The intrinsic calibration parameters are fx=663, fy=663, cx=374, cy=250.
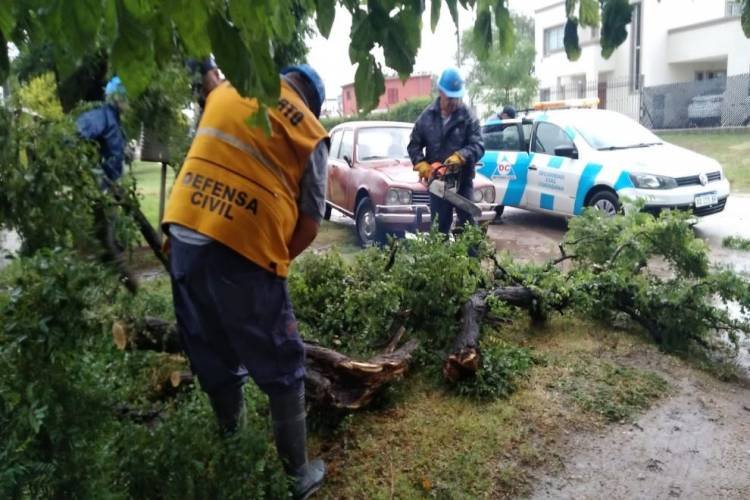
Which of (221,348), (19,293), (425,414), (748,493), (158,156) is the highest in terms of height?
(158,156)

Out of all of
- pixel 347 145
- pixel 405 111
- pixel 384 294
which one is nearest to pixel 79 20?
pixel 384 294

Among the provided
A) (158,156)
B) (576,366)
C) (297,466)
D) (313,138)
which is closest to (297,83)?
(313,138)

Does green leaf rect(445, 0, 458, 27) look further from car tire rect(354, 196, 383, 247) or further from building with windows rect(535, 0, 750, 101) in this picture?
building with windows rect(535, 0, 750, 101)

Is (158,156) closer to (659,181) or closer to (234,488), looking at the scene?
(234,488)

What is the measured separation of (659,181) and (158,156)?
23.7 ft

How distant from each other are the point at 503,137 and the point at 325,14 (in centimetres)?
881

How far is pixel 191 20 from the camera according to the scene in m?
1.29

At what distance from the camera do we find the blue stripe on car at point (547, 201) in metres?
9.63

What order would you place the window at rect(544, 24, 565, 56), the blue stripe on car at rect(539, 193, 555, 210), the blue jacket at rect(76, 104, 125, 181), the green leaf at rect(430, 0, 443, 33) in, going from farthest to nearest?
the window at rect(544, 24, 565, 56)
the blue stripe on car at rect(539, 193, 555, 210)
the blue jacket at rect(76, 104, 125, 181)
the green leaf at rect(430, 0, 443, 33)

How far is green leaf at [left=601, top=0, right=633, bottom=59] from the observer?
8.49 feet

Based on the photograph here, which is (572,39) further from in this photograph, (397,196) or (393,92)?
(393,92)

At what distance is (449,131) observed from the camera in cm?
655

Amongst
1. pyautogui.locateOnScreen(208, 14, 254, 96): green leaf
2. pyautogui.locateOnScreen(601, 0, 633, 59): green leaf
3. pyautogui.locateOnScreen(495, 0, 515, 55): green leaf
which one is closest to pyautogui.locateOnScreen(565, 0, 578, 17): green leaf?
pyautogui.locateOnScreen(601, 0, 633, 59): green leaf

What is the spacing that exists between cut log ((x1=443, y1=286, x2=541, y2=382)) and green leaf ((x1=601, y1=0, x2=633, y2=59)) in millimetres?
1800
